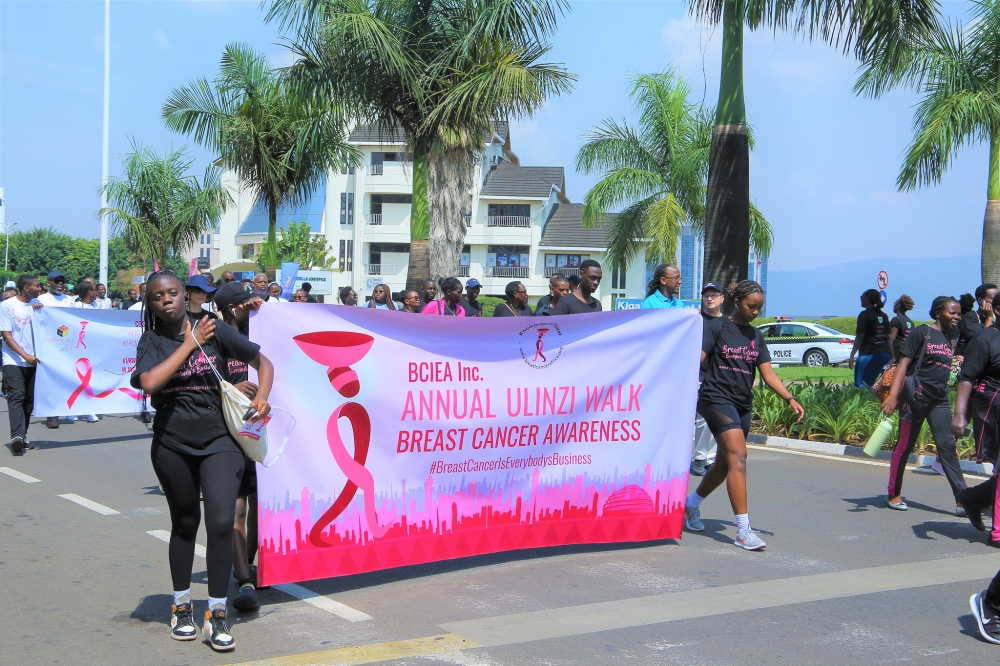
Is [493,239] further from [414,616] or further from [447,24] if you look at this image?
[414,616]

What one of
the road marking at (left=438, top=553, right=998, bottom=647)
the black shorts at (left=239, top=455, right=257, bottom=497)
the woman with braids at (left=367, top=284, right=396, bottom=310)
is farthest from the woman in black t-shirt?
the black shorts at (left=239, top=455, right=257, bottom=497)

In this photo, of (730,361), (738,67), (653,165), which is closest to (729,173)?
(738,67)

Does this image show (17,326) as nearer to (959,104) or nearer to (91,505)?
(91,505)

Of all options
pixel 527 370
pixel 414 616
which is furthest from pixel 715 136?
pixel 414 616

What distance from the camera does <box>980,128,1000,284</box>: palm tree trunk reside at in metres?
18.6

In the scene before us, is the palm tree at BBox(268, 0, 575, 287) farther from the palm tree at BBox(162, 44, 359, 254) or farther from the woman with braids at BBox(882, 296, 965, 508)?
the woman with braids at BBox(882, 296, 965, 508)

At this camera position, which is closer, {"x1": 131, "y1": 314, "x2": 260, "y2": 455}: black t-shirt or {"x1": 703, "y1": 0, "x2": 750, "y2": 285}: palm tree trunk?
{"x1": 131, "y1": 314, "x2": 260, "y2": 455}: black t-shirt

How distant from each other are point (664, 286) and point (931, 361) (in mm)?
2478

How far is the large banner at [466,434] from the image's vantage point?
18.8ft

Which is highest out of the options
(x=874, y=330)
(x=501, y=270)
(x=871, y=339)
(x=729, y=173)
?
(x=729, y=173)

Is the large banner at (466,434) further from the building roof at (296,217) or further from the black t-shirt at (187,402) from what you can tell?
the building roof at (296,217)

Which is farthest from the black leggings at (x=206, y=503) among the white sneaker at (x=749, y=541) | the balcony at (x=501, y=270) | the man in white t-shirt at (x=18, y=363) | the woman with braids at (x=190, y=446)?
the balcony at (x=501, y=270)

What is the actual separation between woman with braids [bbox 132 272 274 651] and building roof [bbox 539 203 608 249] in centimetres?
6055

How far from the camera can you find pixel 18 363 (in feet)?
39.4
